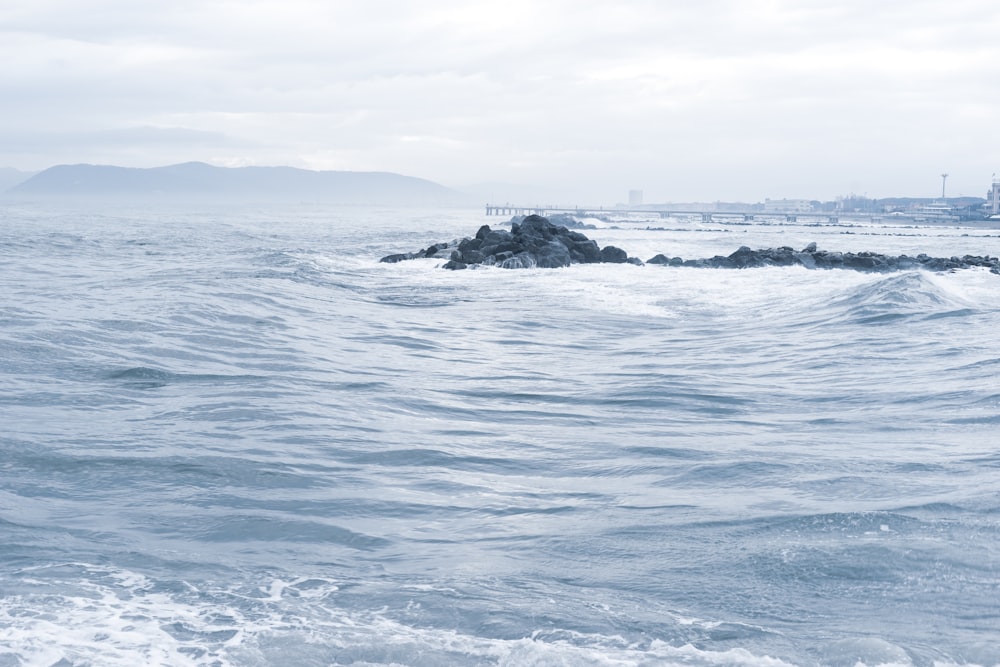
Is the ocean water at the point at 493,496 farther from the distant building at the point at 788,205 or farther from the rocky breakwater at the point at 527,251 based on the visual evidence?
the distant building at the point at 788,205

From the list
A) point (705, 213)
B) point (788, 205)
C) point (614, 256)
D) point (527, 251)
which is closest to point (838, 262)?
point (614, 256)

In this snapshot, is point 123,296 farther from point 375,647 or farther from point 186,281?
point 375,647

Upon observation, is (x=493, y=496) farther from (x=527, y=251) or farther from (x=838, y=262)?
(x=838, y=262)

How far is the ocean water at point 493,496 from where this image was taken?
446cm

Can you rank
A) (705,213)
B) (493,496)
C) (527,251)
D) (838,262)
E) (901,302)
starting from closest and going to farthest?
1. (493,496)
2. (901,302)
3. (838,262)
4. (527,251)
5. (705,213)

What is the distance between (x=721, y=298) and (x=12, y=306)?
44.3 feet

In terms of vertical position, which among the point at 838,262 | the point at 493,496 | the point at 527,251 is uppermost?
the point at 527,251

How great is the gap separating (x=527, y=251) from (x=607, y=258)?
3300mm

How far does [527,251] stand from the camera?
99.7 ft

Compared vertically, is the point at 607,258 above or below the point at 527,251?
below

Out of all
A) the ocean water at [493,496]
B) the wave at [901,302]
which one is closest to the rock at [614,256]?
the wave at [901,302]

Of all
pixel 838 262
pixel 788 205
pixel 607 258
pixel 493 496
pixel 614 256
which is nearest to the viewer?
pixel 493 496

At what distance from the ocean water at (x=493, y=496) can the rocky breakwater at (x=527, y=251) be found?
1465 centimetres

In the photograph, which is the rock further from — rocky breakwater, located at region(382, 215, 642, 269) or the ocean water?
the ocean water
